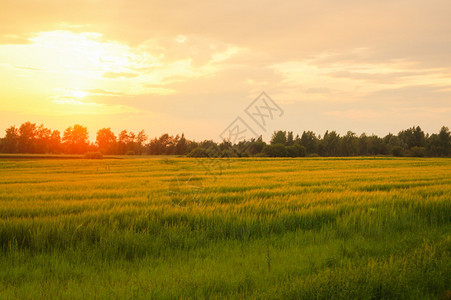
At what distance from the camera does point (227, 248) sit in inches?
254

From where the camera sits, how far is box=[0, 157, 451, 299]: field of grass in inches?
177

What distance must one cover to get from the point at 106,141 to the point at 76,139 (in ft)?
35.4

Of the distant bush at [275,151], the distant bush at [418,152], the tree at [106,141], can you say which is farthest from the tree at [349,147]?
the tree at [106,141]

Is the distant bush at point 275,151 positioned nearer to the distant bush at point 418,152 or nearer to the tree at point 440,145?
the distant bush at point 418,152

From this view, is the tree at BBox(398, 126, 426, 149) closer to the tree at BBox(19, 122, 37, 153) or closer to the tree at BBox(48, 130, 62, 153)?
the tree at BBox(48, 130, 62, 153)

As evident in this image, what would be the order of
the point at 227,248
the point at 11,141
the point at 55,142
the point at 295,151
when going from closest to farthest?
the point at 227,248
the point at 295,151
the point at 11,141
the point at 55,142

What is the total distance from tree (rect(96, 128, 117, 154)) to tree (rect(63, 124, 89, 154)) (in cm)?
523

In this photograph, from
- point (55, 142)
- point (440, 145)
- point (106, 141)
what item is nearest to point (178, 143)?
point (106, 141)

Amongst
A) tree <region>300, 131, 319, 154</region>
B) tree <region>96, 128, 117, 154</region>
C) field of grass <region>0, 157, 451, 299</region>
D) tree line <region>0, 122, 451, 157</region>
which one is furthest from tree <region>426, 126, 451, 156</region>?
field of grass <region>0, 157, 451, 299</region>

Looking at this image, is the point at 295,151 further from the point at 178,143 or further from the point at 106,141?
the point at 106,141

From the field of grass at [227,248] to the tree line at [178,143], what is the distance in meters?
86.6

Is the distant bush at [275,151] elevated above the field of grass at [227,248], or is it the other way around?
the distant bush at [275,151]

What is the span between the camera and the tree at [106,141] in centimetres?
11750

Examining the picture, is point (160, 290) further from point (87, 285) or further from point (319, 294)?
point (319, 294)
